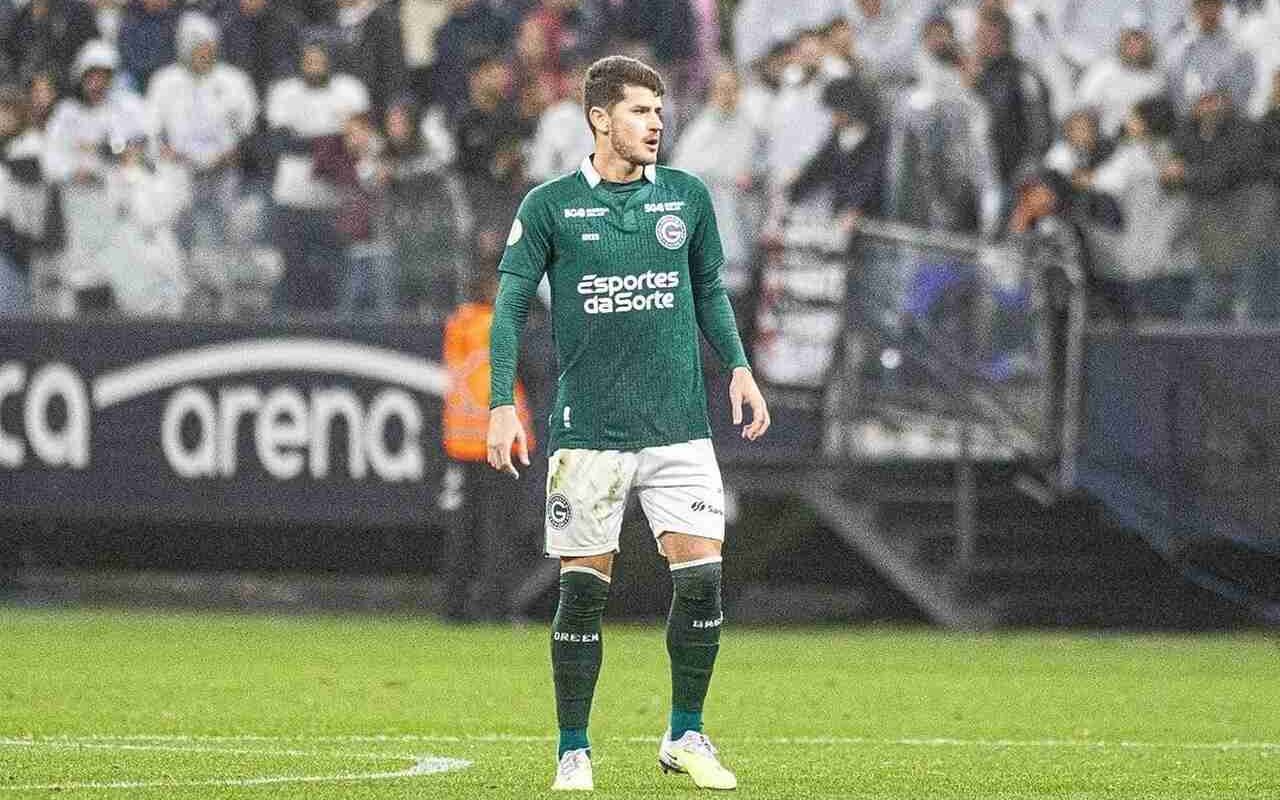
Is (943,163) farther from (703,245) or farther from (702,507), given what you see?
(702,507)

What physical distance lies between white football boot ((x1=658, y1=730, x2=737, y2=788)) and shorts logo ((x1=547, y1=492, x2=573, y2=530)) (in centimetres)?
73

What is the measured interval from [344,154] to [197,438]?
247cm

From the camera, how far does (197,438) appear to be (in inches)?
736

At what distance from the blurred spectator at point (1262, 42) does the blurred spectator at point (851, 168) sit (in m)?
2.41

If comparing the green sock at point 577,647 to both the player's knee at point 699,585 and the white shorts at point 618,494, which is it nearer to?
the white shorts at point 618,494

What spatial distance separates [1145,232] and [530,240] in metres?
9.19

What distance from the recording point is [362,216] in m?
17.3

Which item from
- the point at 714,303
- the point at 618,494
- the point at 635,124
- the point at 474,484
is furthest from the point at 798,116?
the point at 618,494

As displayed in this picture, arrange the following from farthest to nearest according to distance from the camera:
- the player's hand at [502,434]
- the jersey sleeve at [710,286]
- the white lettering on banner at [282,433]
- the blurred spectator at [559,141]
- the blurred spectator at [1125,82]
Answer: the white lettering on banner at [282,433]
the blurred spectator at [559,141]
the blurred spectator at [1125,82]
the jersey sleeve at [710,286]
the player's hand at [502,434]

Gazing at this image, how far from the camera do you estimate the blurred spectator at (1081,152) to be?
53.9 ft

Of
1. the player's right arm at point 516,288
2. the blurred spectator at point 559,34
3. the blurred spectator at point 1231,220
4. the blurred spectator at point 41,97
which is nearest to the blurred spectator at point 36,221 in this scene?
the blurred spectator at point 41,97

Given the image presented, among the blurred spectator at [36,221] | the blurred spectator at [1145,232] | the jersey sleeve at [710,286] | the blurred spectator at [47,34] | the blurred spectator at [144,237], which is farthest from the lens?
the blurred spectator at [47,34]

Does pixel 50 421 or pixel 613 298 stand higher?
pixel 613 298

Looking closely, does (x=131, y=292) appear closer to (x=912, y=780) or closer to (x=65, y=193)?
(x=65, y=193)
